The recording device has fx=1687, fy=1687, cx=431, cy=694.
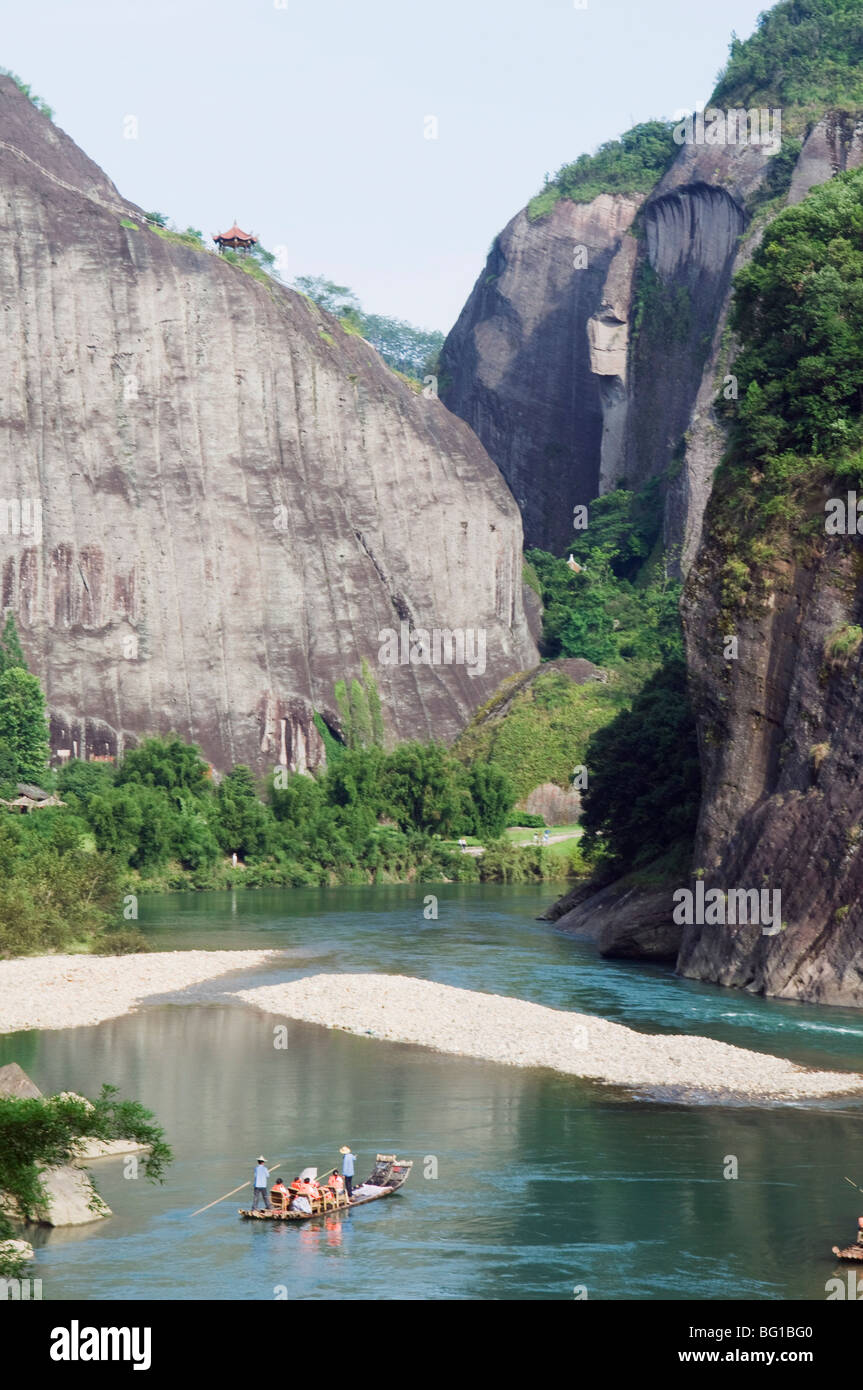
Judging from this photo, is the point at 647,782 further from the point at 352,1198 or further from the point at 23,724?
the point at 23,724

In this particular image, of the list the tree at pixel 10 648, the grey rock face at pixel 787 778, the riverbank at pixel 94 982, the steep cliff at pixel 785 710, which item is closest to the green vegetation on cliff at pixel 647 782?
the steep cliff at pixel 785 710

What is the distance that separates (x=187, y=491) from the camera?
93.5 meters

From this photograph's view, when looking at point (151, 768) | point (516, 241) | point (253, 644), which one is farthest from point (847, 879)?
point (516, 241)

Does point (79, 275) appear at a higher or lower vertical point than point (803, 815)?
higher

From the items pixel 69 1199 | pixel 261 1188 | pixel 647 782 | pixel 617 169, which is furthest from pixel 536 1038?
pixel 617 169

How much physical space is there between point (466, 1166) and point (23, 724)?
62.1 meters

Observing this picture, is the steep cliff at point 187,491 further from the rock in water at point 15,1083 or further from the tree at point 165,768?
the rock in water at point 15,1083

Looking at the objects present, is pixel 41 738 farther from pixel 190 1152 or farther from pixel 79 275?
pixel 190 1152

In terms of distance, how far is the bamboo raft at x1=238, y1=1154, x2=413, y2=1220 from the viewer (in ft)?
A: 72.6

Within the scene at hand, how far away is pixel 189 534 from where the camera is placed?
9356cm

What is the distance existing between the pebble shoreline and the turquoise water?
98cm

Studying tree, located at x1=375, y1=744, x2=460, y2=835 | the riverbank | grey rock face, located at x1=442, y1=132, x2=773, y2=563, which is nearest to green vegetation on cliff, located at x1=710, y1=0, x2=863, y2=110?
grey rock face, located at x1=442, y1=132, x2=773, y2=563

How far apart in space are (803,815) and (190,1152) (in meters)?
19.9

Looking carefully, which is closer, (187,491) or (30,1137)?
(30,1137)
